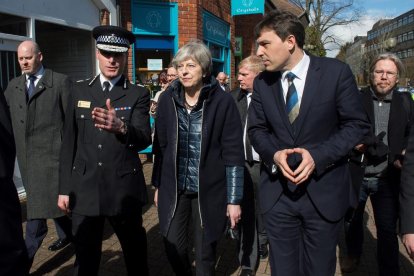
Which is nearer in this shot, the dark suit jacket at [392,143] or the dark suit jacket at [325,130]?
the dark suit jacket at [325,130]

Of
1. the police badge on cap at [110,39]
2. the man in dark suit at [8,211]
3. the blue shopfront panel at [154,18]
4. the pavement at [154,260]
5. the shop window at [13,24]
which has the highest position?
the blue shopfront panel at [154,18]

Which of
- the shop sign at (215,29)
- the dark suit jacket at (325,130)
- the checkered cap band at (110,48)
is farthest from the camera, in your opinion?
the shop sign at (215,29)

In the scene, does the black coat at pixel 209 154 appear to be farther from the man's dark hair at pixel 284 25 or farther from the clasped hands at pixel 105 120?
the man's dark hair at pixel 284 25

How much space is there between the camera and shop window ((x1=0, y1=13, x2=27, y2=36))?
6133mm

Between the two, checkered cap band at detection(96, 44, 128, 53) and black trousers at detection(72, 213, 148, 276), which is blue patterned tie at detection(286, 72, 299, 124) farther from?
black trousers at detection(72, 213, 148, 276)

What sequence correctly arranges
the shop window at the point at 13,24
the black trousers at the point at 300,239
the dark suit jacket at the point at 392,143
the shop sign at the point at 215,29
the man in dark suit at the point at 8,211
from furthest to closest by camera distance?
the shop sign at the point at 215,29 < the shop window at the point at 13,24 < the dark suit jacket at the point at 392,143 < the black trousers at the point at 300,239 < the man in dark suit at the point at 8,211

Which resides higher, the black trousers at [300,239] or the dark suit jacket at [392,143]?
the dark suit jacket at [392,143]

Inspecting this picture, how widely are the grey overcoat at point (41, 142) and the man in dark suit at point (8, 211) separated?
2.32m

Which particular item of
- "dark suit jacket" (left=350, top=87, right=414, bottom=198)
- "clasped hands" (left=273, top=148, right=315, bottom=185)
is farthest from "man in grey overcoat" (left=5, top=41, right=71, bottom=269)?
"dark suit jacket" (left=350, top=87, right=414, bottom=198)

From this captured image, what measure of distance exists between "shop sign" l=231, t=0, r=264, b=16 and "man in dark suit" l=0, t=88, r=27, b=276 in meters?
11.1

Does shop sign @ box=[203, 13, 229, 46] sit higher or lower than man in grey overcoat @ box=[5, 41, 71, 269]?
higher

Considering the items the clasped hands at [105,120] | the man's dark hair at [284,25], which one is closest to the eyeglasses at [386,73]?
the man's dark hair at [284,25]

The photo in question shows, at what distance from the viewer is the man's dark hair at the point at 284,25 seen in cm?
239

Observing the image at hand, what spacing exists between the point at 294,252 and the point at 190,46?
1601mm
